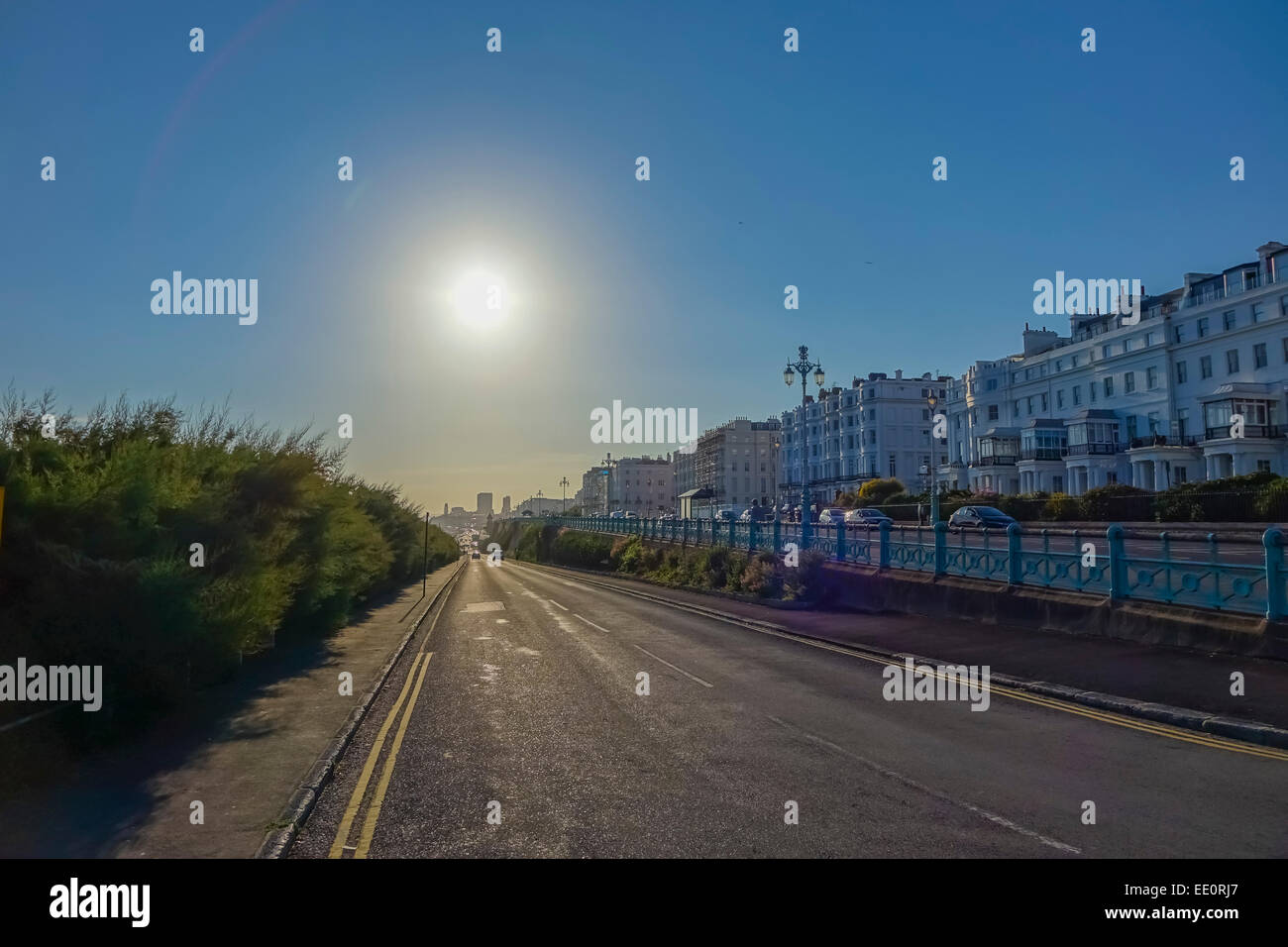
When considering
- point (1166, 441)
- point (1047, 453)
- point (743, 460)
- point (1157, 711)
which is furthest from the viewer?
point (743, 460)

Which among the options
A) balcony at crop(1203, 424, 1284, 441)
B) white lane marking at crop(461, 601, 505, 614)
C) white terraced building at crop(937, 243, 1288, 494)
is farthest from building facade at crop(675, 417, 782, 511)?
white lane marking at crop(461, 601, 505, 614)

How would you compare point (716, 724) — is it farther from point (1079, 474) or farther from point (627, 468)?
point (627, 468)

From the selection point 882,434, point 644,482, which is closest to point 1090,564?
point 882,434

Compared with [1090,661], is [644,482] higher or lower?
higher

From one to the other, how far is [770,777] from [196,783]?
5.53 m

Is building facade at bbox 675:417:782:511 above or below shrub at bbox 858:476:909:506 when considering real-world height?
above

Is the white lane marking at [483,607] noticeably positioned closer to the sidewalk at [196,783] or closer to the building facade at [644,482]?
the sidewalk at [196,783]

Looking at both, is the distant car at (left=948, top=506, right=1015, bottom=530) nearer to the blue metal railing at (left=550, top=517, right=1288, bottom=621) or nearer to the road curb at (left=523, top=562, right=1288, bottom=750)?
the blue metal railing at (left=550, top=517, right=1288, bottom=621)

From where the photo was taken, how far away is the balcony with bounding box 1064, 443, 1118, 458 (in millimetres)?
59156

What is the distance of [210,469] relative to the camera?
1331cm

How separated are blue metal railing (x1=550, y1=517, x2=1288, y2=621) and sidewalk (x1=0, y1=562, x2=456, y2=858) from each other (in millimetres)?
12917

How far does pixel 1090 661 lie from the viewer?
1252cm

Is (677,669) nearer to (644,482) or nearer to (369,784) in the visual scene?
(369,784)
